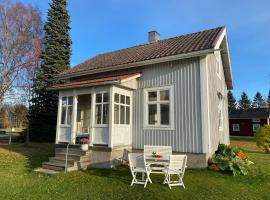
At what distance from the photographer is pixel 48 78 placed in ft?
71.9

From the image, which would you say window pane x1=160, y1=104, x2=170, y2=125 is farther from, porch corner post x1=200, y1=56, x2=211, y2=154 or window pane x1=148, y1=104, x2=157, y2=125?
porch corner post x1=200, y1=56, x2=211, y2=154

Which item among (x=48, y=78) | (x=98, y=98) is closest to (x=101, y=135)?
(x=98, y=98)

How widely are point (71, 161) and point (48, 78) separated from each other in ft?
44.3

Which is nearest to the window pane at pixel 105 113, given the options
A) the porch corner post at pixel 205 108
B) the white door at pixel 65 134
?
the white door at pixel 65 134

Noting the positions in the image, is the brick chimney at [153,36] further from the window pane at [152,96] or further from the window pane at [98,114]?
the window pane at [98,114]

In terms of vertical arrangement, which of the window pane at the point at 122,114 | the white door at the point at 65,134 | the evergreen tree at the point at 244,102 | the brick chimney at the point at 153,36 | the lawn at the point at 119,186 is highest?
the evergreen tree at the point at 244,102

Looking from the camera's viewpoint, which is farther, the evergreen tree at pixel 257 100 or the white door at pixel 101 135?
the evergreen tree at pixel 257 100

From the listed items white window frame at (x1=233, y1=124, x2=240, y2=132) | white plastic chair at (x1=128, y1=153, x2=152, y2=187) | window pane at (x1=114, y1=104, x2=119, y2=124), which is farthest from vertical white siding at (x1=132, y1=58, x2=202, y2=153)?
white window frame at (x1=233, y1=124, x2=240, y2=132)

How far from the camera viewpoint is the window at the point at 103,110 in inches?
438

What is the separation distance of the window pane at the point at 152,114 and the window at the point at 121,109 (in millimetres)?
1067

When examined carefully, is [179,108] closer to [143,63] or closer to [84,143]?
[143,63]

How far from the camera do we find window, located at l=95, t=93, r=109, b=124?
36.5 ft

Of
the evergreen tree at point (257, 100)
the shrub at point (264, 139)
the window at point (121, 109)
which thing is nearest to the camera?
the window at point (121, 109)

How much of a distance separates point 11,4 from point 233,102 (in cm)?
7995
